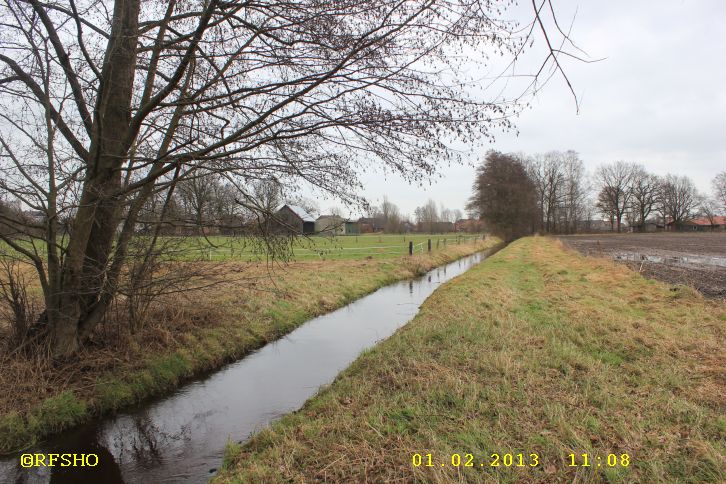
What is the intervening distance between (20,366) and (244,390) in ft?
10.8

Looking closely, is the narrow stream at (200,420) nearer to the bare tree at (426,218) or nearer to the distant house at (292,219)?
the distant house at (292,219)

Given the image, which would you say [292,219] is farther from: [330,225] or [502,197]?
[502,197]

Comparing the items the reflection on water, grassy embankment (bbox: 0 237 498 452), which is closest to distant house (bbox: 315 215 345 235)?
grassy embankment (bbox: 0 237 498 452)

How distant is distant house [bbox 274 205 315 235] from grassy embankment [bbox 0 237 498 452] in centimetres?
127

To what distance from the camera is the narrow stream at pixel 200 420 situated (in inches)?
185

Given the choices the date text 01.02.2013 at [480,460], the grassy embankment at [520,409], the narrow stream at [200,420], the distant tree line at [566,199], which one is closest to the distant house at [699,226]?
the distant tree line at [566,199]

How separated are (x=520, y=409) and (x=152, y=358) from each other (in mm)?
6455

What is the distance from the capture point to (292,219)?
6.94 m

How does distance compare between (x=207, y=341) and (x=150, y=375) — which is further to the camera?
(x=207, y=341)

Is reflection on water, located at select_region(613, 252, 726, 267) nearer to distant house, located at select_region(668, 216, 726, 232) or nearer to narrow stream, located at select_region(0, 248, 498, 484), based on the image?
narrow stream, located at select_region(0, 248, 498, 484)

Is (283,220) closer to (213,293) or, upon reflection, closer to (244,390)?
(244,390)

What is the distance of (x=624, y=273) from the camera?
47.3ft

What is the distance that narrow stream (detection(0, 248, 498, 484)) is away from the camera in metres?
4.71

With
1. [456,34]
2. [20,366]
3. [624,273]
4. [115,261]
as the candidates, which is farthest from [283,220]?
[624,273]
